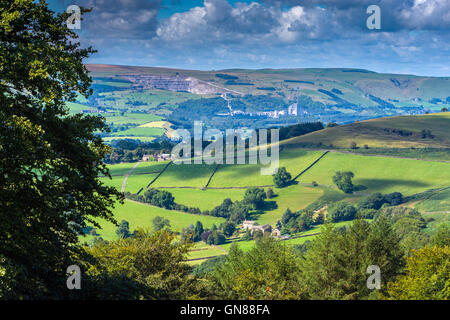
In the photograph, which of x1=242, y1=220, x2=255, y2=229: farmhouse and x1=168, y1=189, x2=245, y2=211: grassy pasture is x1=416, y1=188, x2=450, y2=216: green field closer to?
x1=242, y1=220, x2=255, y2=229: farmhouse

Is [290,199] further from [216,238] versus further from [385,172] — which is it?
[385,172]

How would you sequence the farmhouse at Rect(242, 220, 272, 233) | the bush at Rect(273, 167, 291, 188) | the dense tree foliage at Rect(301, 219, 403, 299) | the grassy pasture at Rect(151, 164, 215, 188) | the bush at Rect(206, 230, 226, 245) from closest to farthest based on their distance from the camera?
1. the dense tree foliage at Rect(301, 219, 403, 299)
2. the bush at Rect(206, 230, 226, 245)
3. the farmhouse at Rect(242, 220, 272, 233)
4. the bush at Rect(273, 167, 291, 188)
5. the grassy pasture at Rect(151, 164, 215, 188)

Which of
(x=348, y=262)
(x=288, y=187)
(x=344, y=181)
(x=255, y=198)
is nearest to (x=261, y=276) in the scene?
(x=348, y=262)

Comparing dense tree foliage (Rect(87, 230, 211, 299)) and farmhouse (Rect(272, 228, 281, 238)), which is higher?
dense tree foliage (Rect(87, 230, 211, 299))

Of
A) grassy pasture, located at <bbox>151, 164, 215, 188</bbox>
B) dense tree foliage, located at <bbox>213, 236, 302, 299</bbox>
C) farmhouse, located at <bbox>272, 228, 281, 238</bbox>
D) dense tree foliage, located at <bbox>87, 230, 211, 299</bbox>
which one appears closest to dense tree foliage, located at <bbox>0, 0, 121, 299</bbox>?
dense tree foliage, located at <bbox>87, 230, 211, 299</bbox>

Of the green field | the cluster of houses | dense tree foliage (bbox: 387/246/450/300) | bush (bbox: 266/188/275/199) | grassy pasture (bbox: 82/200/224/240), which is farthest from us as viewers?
bush (bbox: 266/188/275/199)

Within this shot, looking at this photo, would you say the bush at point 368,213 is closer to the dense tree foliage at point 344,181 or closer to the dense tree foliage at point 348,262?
the dense tree foliage at point 344,181

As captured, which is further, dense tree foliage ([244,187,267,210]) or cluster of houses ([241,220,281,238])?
dense tree foliage ([244,187,267,210])

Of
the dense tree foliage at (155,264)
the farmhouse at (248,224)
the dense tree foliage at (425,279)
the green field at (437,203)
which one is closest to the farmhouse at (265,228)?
the farmhouse at (248,224)

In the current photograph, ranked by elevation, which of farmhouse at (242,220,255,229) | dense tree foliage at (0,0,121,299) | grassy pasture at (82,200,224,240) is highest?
dense tree foliage at (0,0,121,299)

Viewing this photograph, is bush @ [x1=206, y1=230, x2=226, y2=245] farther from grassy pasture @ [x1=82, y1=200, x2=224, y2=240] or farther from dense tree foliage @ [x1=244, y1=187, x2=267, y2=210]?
dense tree foliage @ [x1=244, y1=187, x2=267, y2=210]

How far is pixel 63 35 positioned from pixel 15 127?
6190 mm

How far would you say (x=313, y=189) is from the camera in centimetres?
14950

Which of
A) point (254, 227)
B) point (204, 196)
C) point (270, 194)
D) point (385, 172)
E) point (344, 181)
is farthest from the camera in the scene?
point (385, 172)
